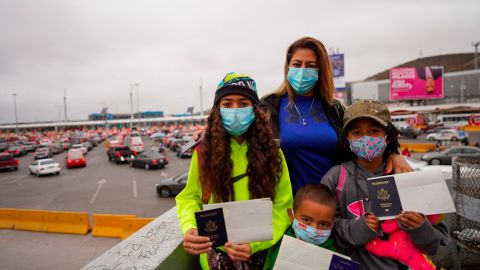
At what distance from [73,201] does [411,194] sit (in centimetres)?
1409

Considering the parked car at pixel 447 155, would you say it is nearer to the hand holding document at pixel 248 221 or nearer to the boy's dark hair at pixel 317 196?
the boy's dark hair at pixel 317 196

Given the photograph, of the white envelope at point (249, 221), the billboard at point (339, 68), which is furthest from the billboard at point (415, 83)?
the white envelope at point (249, 221)

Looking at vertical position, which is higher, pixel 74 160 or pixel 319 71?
pixel 319 71

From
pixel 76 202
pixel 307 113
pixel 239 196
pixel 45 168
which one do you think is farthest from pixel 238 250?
pixel 45 168

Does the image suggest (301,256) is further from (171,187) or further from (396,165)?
(171,187)

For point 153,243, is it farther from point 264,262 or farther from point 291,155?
point 291,155

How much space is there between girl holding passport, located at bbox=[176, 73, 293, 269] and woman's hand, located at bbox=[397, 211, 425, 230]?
0.73 m

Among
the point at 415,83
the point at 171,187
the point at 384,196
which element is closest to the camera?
the point at 384,196

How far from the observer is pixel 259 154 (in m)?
2.00

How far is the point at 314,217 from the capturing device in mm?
1911

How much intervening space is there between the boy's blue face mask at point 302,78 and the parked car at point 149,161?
18.9 m

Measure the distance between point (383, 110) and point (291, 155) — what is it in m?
0.80

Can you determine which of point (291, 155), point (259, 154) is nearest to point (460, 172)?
point (291, 155)

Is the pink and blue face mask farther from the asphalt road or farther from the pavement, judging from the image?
the asphalt road
